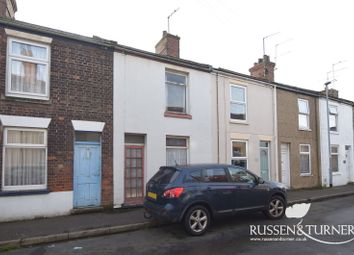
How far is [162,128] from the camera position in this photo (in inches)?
458

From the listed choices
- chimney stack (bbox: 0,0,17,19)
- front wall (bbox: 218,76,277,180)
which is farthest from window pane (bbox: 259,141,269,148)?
chimney stack (bbox: 0,0,17,19)

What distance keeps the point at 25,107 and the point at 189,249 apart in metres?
6.20

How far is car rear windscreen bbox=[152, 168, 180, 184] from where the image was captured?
7.71 meters

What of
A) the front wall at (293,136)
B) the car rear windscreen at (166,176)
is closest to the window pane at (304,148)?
the front wall at (293,136)

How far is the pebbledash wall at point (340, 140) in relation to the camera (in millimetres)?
18047

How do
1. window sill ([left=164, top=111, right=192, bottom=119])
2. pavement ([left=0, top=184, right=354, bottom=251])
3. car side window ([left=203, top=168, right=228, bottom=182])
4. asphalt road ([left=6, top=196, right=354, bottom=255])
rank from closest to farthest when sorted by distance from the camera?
1. asphalt road ([left=6, top=196, right=354, bottom=255])
2. pavement ([left=0, top=184, right=354, bottom=251])
3. car side window ([left=203, top=168, right=228, bottom=182])
4. window sill ([left=164, top=111, right=192, bottom=119])

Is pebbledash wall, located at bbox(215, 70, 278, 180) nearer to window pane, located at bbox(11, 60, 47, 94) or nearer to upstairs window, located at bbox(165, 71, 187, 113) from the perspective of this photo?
upstairs window, located at bbox(165, 71, 187, 113)

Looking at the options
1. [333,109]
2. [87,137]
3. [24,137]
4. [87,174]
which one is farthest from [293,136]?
[24,137]

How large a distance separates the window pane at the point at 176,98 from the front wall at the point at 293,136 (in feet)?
19.4

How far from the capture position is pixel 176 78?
12500 millimetres

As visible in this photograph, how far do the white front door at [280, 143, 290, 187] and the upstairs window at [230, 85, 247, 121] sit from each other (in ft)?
10.7

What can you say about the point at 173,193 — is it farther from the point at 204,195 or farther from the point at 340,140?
the point at 340,140

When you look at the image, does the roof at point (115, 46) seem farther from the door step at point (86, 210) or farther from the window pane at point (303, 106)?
the door step at point (86, 210)

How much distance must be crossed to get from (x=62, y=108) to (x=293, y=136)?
467 inches
